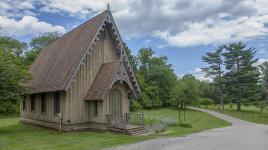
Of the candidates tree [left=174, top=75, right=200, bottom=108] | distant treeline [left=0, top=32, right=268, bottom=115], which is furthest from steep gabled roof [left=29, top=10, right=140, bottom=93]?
tree [left=174, top=75, right=200, bottom=108]

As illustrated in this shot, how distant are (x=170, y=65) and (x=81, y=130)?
55.3 m

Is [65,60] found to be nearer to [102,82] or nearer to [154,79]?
[102,82]

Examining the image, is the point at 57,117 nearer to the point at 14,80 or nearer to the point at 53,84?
the point at 53,84

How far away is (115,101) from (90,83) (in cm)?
230

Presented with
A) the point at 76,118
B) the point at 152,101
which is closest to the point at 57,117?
the point at 76,118

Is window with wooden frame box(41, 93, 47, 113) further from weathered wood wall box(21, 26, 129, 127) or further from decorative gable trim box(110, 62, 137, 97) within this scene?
decorative gable trim box(110, 62, 137, 97)

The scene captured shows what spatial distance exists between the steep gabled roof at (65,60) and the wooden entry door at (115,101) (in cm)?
355

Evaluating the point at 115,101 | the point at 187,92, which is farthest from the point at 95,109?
the point at 187,92

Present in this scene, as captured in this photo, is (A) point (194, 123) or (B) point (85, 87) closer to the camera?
(B) point (85, 87)

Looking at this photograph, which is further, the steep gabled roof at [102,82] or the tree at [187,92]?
the tree at [187,92]

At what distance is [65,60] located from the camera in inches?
931

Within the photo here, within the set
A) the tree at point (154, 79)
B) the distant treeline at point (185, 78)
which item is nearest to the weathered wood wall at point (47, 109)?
the distant treeline at point (185, 78)

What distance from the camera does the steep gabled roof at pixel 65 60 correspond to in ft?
70.1

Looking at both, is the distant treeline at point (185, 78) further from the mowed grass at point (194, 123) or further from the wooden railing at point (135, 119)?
the wooden railing at point (135, 119)
